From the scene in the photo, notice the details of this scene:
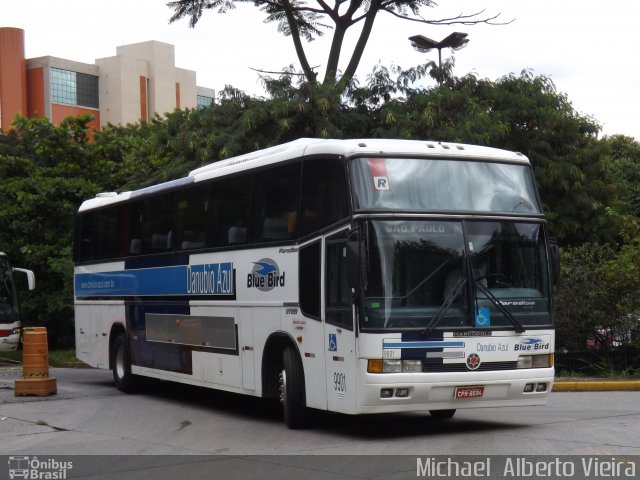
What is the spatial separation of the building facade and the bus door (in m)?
59.2

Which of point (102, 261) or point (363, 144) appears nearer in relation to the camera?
point (363, 144)

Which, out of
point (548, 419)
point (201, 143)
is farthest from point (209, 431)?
point (201, 143)

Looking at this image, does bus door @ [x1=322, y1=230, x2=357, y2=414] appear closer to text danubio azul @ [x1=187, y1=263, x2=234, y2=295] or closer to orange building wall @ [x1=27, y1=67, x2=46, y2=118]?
text danubio azul @ [x1=187, y1=263, x2=234, y2=295]

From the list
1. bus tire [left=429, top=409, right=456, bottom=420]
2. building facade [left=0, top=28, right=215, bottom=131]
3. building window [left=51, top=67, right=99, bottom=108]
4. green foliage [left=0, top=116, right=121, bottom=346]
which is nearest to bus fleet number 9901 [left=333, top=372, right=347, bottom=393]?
bus tire [left=429, top=409, right=456, bottom=420]

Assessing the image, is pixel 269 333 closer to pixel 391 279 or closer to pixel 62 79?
pixel 391 279

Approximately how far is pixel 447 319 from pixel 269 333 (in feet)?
9.90

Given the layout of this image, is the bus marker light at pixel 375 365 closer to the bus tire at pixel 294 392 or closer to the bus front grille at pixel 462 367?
the bus front grille at pixel 462 367

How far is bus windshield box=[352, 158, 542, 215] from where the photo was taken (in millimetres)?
11695

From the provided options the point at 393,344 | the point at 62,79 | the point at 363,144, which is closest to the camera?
the point at 393,344

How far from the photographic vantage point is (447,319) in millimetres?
11406

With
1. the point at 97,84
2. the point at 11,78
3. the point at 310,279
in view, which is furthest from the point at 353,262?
the point at 97,84

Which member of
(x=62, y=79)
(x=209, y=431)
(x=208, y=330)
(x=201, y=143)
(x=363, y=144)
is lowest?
(x=209, y=431)

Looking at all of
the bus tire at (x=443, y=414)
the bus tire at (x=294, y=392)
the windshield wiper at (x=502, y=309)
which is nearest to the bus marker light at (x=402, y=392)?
the windshield wiper at (x=502, y=309)

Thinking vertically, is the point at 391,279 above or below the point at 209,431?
above
